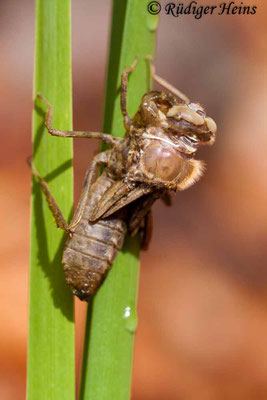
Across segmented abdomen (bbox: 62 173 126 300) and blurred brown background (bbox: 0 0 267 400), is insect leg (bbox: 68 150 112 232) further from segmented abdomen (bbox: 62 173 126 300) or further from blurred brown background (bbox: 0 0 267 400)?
blurred brown background (bbox: 0 0 267 400)


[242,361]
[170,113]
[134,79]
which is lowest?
[242,361]

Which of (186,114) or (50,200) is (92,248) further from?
(186,114)

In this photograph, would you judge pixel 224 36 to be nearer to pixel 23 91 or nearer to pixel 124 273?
pixel 23 91

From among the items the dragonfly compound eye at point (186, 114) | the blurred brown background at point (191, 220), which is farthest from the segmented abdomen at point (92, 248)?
the blurred brown background at point (191, 220)

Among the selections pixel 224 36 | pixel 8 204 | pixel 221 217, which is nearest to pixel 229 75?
pixel 224 36

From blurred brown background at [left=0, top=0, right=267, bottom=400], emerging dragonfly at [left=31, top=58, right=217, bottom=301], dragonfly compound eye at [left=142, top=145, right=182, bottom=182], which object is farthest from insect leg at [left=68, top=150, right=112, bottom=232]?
blurred brown background at [left=0, top=0, right=267, bottom=400]

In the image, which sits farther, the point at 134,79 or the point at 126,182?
the point at 126,182

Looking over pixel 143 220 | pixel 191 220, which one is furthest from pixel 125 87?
pixel 191 220
